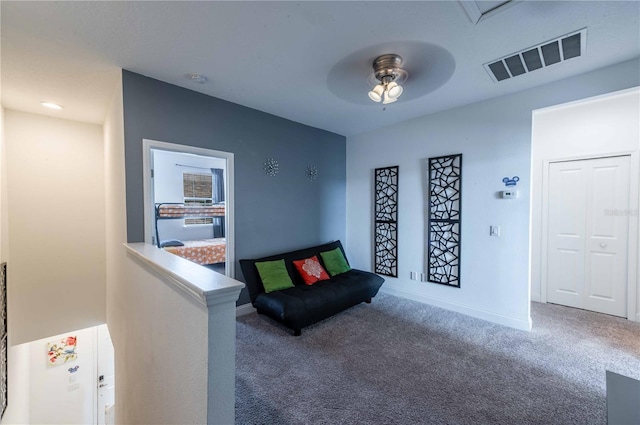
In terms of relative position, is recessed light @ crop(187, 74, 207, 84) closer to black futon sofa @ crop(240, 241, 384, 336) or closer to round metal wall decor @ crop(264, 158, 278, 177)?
round metal wall decor @ crop(264, 158, 278, 177)

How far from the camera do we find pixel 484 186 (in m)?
3.14

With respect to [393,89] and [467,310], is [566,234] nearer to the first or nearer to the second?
[467,310]

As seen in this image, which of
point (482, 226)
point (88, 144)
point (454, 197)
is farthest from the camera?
point (88, 144)

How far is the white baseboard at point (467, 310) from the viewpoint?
291 centimetres

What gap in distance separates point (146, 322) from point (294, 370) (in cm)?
121

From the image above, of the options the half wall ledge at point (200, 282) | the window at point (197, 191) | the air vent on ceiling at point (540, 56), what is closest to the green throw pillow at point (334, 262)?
the half wall ledge at point (200, 282)

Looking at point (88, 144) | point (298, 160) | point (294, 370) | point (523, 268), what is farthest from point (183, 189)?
point (523, 268)

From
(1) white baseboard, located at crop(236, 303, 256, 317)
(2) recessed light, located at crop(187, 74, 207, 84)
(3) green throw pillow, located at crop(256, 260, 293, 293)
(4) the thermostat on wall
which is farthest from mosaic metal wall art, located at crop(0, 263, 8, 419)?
(4) the thermostat on wall

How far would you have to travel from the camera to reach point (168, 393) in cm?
144

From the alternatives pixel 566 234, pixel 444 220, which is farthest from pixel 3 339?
pixel 566 234

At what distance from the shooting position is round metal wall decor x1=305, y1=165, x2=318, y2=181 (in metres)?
4.10

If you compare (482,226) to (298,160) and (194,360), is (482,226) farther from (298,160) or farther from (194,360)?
(194,360)

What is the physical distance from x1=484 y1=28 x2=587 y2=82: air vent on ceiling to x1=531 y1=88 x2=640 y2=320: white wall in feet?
2.11

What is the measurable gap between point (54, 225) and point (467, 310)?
223 inches
